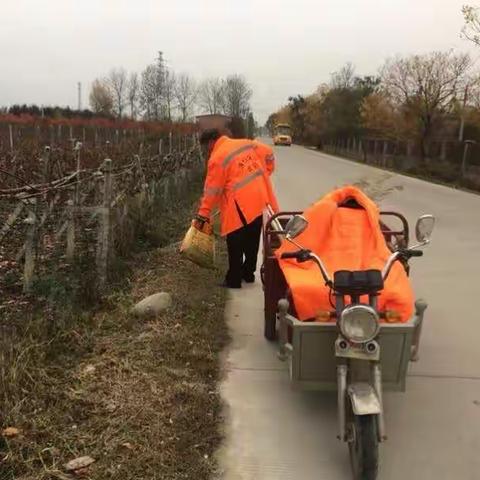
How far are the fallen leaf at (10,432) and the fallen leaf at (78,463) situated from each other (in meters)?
0.35

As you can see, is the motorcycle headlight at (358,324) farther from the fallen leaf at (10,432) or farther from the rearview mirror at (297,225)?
the fallen leaf at (10,432)

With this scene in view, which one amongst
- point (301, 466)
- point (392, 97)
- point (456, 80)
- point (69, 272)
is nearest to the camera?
point (301, 466)

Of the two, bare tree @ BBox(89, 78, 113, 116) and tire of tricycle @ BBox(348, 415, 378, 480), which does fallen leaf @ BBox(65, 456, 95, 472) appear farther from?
bare tree @ BBox(89, 78, 113, 116)

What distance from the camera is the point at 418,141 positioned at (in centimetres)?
3067

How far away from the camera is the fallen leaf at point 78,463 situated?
10.3 ft

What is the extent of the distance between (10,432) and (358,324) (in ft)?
6.21

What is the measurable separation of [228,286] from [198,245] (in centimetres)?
93

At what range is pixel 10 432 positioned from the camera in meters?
3.31

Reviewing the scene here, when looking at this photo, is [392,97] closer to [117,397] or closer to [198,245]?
[198,245]

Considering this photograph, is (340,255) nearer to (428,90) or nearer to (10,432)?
(10,432)

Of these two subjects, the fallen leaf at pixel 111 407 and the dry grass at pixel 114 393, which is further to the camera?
the fallen leaf at pixel 111 407

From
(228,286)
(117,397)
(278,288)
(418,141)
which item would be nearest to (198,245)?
(228,286)

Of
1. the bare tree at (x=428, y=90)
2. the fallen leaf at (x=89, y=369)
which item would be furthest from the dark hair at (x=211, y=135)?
the bare tree at (x=428, y=90)

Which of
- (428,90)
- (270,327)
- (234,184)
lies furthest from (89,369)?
(428,90)
